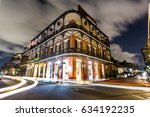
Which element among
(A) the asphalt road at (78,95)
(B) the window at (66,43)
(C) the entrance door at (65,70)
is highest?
(B) the window at (66,43)

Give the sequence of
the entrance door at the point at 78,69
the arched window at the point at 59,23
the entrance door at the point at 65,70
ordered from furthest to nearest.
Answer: the arched window at the point at 59,23 → the entrance door at the point at 78,69 → the entrance door at the point at 65,70

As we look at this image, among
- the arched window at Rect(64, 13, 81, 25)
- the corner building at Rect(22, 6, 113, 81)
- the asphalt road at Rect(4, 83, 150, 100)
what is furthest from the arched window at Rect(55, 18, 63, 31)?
the asphalt road at Rect(4, 83, 150, 100)

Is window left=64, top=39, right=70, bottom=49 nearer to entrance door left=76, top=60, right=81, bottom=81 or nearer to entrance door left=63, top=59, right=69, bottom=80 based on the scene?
entrance door left=63, top=59, right=69, bottom=80

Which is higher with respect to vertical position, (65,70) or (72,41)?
(72,41)

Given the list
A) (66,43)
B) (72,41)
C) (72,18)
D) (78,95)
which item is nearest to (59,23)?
(72,18)

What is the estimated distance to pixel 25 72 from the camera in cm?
2780

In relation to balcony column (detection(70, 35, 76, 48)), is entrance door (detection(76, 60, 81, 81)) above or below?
below

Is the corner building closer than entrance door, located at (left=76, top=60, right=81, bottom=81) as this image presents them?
Yes

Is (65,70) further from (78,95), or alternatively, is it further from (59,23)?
(78,95)

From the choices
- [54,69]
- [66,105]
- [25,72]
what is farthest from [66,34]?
[25,72]

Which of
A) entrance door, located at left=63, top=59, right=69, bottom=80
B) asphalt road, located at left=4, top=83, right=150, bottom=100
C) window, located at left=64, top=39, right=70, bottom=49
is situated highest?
window, located at left=64, top=39, right=70, bottom=49

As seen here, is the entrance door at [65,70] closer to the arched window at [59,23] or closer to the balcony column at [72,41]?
the balcony column at [72,41]

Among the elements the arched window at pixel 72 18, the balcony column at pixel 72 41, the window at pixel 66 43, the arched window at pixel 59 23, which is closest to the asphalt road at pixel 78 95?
the balcony column at pixel 72 41

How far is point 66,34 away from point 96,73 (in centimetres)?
734
